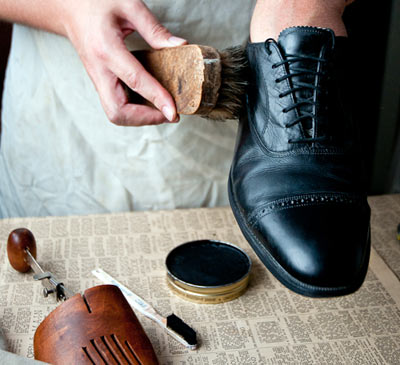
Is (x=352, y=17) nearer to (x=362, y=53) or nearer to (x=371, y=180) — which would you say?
(x=362, y=53)

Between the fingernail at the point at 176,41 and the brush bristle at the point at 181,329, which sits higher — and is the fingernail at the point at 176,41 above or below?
above

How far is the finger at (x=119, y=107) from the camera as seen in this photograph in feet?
2.23

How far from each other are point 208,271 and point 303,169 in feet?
0.65

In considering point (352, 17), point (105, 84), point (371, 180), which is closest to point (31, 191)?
point (105, 84)

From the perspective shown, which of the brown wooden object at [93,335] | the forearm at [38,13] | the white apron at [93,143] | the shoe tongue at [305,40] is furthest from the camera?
the white apron at [93,143]

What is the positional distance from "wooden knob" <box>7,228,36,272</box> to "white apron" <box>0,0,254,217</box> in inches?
10.0

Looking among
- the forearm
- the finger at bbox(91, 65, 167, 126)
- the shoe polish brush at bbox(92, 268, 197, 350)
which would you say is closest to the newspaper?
the shoe polish brush at bbox(92, 268, 197, 350)

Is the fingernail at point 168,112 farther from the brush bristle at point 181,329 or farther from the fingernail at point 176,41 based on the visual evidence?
the brush bristle at point 181,329

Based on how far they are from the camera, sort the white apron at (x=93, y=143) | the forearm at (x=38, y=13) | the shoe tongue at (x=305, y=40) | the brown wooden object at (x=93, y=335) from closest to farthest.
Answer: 1. the brown wooden object at (x=93, y=335)
2. the shoe tongue at (x=305, y=40)
3. the forearm at (x=38, y=13)
4. the white apron at (x=93, y=143)

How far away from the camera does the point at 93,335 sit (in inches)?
19.4

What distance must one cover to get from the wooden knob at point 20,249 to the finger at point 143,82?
10.2 inches

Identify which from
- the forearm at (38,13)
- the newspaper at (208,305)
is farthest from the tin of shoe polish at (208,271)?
the forearm at (38,13)

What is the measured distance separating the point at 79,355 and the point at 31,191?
22.8 inches

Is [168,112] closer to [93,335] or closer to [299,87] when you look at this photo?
[299,87]
